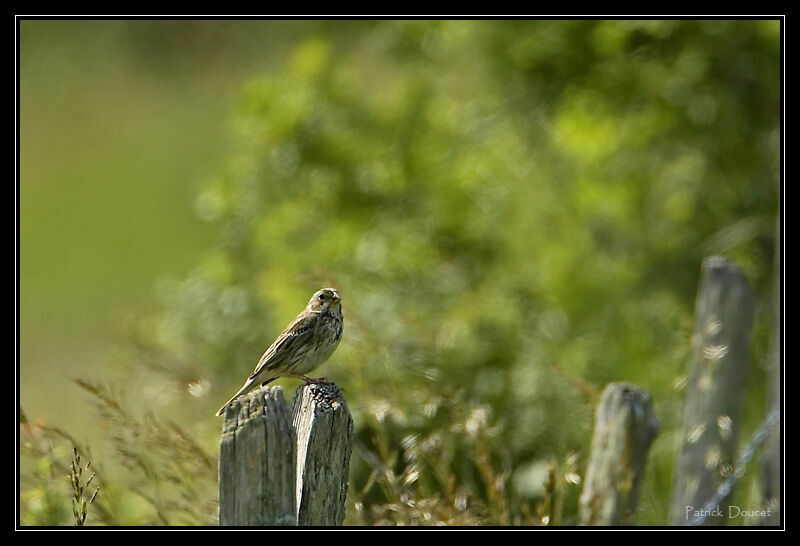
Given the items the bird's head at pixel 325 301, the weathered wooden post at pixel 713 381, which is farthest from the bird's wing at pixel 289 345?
the weathered wooden post at pixel 713 381

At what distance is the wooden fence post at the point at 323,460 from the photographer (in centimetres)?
295

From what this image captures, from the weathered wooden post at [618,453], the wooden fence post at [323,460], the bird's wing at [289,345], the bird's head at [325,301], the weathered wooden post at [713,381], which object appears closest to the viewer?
the wooden fence post at [323,460]

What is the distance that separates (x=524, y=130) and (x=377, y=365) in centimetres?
314

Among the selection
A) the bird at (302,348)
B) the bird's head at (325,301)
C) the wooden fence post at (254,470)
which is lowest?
the wooden fence post at (254,470)

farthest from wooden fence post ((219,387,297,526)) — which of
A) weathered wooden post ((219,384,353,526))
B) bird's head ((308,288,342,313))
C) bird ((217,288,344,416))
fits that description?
bird's head ((308,288,342,313))

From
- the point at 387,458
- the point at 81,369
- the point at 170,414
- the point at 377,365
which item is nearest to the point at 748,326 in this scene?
the point at 387,458

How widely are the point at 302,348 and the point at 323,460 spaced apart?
3.23 feet

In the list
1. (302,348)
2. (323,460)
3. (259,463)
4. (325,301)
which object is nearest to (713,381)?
(325,301)

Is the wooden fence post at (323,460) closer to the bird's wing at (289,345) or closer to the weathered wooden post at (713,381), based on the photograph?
the bird's wing at (289,345)

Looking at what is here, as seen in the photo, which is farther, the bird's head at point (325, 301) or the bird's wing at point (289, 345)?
the bird's head at point (325, 301)

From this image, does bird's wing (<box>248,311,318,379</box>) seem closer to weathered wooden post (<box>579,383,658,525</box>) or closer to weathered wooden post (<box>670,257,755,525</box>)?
weathered wooden post (<box>579,383,658,525</box>)

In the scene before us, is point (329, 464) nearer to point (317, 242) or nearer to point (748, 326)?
point (748, 326)

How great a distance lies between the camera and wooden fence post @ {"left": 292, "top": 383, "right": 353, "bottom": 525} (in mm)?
2953

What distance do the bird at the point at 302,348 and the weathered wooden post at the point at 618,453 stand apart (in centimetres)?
125
